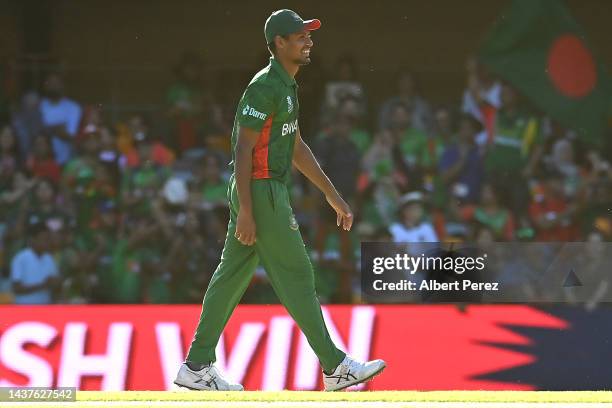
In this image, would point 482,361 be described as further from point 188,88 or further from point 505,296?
point 188,88

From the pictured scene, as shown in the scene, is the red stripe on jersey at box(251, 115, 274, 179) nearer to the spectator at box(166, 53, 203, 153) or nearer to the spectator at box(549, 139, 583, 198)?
the spectator at box(166, 53, 203, 153)

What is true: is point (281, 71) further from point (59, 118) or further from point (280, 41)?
point (59, 118)

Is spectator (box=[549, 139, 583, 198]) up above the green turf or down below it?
above

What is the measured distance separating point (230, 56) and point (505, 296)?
5.17 metres

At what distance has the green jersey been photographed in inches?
197

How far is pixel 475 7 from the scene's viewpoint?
39.3 feet

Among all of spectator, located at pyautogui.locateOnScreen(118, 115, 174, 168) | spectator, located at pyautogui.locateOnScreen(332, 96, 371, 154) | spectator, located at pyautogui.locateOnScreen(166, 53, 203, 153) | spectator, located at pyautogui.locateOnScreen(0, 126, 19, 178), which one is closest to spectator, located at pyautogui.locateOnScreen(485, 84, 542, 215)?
spectator, located at pyautogui.locateOnScreen(332, 96, 371, 154)

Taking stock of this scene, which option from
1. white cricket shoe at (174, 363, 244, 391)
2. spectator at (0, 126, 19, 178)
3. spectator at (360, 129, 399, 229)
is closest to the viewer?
white cricket shoe at (174, 363, 244, 391)

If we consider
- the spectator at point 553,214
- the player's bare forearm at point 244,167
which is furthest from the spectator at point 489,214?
the player's bare forearm at point 244,167

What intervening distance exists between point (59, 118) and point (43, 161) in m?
0.46

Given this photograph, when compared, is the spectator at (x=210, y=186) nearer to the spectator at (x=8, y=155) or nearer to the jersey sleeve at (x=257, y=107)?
the spectator at (x=8, y=155)

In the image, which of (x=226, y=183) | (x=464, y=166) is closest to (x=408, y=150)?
(x=464, y=166)

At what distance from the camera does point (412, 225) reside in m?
10.4

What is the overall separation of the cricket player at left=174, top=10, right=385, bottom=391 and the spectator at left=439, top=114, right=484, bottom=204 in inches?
222
